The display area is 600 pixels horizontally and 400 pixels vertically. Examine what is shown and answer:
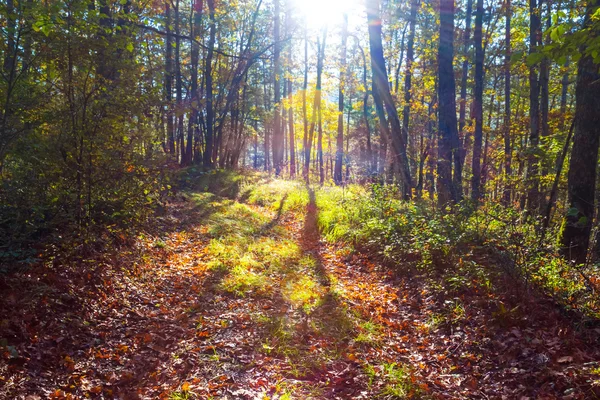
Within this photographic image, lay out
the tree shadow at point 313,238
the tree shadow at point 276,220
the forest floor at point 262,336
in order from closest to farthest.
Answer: the forest floor at point 262,336 < the tree shadow at point 313,238 < the tree shadow at point 276,220

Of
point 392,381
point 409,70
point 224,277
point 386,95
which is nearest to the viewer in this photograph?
point 392,381

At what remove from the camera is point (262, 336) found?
4793 mm

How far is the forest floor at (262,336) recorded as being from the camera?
362cm

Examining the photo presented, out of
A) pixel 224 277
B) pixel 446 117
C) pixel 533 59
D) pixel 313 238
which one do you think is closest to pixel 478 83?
pixel 446 117

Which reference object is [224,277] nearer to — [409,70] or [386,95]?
[386,95]

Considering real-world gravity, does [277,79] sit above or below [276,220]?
above

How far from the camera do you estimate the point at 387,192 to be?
34.6 feet

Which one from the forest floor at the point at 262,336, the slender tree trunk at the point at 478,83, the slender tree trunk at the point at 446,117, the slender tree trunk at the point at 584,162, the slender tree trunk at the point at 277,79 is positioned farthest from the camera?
the slender tree trunk at the point at 277,79

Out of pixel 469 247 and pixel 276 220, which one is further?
pixel 276 220

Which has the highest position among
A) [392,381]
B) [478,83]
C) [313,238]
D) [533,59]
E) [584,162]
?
[478,83]

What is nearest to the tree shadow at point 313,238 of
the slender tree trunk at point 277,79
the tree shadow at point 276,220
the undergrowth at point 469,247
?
the undergrowth at point 469,247

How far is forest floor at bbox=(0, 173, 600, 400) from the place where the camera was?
11.9 ft

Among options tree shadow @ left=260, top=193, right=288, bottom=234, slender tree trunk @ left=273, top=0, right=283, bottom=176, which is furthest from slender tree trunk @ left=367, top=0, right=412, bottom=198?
slender tree trunk @ left=273, top=0, right=283, bottom=176

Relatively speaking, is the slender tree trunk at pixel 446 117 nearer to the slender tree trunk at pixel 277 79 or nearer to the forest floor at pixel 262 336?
the forest floor at pixel 262 336
